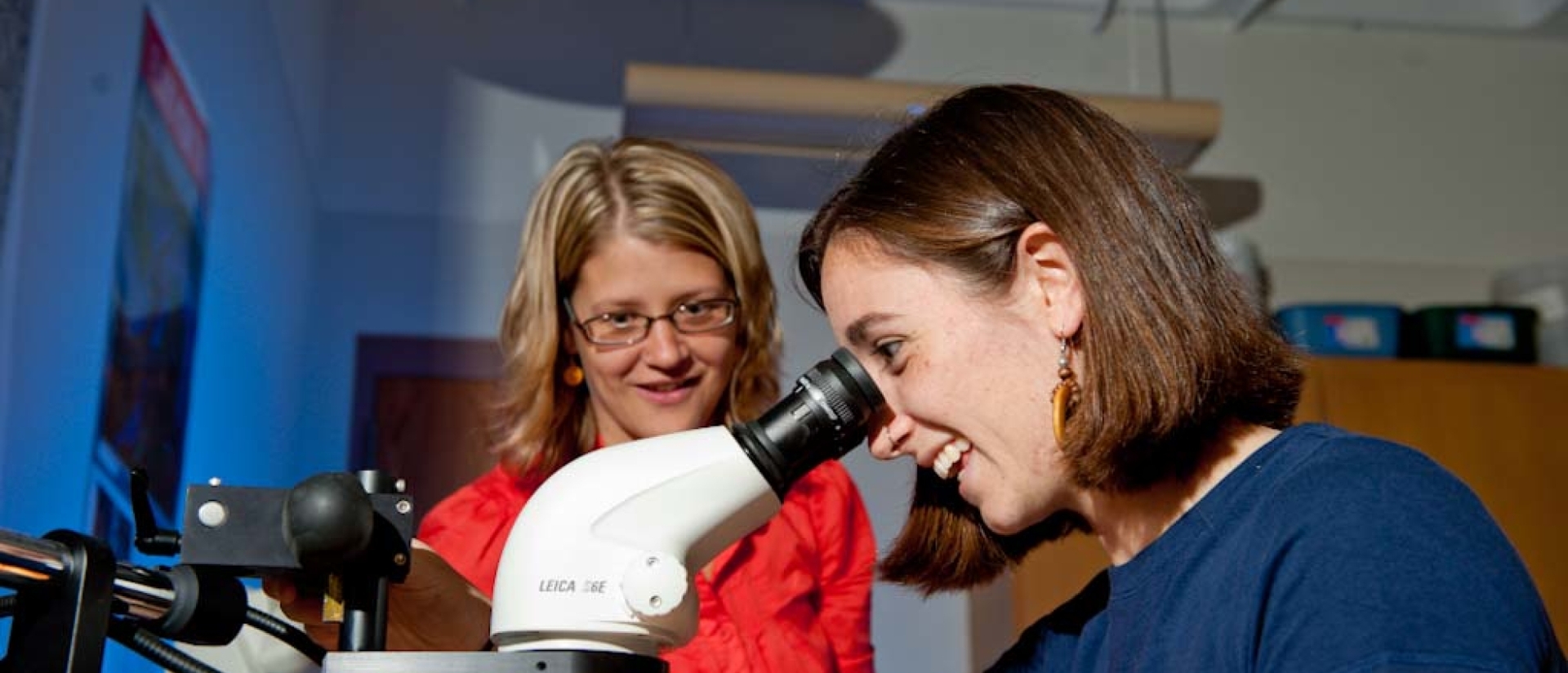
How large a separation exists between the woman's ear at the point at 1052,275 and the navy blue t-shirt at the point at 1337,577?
6.8 inches

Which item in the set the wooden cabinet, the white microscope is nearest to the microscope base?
the white microscope

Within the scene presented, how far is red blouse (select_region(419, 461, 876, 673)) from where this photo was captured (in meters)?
1.64

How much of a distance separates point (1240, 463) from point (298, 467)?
99.1 inches

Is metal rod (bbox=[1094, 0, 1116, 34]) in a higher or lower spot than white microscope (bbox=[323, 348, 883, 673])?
higher

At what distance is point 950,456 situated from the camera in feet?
4.23

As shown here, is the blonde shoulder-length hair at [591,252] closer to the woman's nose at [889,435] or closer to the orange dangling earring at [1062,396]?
the woman's nose at [889,435]

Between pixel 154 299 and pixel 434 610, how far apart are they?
2.96 ft

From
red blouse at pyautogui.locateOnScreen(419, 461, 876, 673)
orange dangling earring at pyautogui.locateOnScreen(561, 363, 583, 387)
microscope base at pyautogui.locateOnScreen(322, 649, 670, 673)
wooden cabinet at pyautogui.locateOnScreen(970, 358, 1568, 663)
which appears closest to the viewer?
microscope base at pyautogui.locateOnScreen(322, 649, 670, 673)

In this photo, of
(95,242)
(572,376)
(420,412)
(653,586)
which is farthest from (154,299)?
(420,412)

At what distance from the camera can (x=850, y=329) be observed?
129 centimetres

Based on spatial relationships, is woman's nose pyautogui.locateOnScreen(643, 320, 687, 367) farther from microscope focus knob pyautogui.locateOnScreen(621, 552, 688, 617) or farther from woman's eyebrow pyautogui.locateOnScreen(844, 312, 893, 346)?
microscope focus knob pyautogui.locateOnScreen(621, 552, 688, 617)

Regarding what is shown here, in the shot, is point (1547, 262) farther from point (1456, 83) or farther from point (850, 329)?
point (850, 329)

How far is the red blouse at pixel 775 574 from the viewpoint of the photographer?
1643mm

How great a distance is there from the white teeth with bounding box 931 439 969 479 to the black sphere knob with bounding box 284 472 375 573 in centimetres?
56
